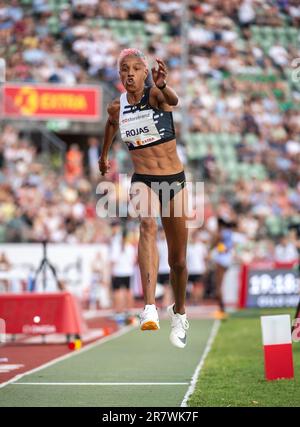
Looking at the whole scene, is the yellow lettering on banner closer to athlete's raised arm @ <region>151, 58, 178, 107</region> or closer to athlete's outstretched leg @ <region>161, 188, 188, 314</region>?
athlete's outstretched leg @ <region>161, 188, 188, 314</region>

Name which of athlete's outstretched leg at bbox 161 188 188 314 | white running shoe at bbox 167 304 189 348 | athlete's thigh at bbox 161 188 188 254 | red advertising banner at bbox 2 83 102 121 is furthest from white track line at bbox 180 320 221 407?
red advertising banner at bbox 2 83 102 121

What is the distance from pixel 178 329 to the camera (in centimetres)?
902

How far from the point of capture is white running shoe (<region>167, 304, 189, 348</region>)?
8.90m

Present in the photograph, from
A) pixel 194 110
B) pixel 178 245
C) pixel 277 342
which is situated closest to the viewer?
pixel 178 245

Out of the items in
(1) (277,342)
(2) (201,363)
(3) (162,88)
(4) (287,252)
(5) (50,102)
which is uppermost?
(5) (50,102)

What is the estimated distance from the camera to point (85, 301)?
23.3m

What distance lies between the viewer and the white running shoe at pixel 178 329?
8.90 metres

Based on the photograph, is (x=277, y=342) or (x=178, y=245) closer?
(x=178, y=245)

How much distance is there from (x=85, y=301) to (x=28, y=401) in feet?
50.2

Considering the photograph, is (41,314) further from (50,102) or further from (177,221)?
(50,102)

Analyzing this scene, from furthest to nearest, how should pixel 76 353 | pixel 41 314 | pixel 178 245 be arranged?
1. pixel 41 314
2. pixel 76 353
3. pixel 178 245

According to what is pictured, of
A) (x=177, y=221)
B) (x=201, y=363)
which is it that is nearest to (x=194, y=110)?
(x=201, y=363)

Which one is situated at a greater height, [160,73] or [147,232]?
[160,73]

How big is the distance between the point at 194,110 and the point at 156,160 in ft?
68.7
